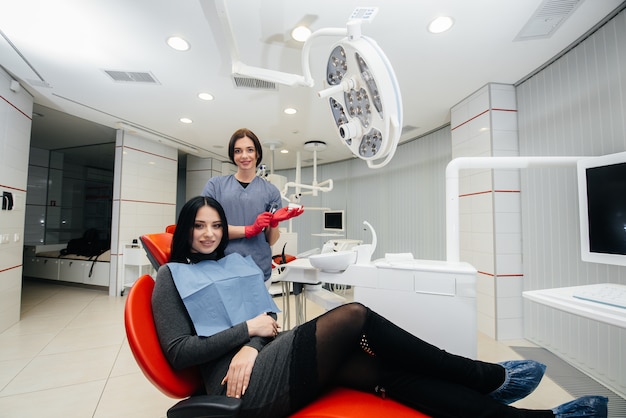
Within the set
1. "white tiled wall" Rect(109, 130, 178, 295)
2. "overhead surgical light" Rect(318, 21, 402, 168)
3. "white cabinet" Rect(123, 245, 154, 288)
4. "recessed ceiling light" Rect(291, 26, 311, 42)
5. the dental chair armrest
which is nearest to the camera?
the dental chair armrest

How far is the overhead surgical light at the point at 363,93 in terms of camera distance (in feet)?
2.82

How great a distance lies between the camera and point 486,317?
276 centimetres

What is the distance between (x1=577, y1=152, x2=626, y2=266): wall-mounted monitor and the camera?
4.04 feet

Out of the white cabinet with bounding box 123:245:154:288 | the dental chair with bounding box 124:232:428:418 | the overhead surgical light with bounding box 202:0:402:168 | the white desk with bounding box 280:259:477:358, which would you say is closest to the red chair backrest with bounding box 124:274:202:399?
the dental chair with bounding box 124:232:428:418

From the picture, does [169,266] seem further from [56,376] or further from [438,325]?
[56,376]

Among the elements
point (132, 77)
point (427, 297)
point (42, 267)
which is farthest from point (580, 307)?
point (42, 267)

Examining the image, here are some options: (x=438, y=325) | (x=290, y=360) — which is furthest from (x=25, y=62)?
(x=438, y=325)

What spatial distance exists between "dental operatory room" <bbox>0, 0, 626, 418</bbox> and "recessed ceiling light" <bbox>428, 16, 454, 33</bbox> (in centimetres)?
1

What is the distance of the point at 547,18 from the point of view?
1.90 metres

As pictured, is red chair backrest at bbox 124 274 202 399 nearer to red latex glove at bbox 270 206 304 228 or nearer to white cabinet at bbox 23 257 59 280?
red latex glove at bbox 270 206 304 228

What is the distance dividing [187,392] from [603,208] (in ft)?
6.36

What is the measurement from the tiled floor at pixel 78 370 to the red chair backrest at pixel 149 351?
102 cm

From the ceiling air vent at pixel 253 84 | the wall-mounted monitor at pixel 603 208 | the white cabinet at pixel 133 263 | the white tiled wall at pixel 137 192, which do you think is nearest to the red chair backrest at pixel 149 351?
the wall-mounted monitor at pixel 603 208

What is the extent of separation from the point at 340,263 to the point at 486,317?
2.16 m
